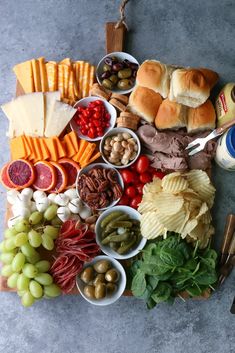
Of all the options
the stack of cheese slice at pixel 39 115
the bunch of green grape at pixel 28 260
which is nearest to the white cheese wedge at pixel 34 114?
the stack of cheese slice at pixel 39 115

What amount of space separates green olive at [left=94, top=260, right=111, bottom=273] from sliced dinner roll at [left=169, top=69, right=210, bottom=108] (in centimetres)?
64

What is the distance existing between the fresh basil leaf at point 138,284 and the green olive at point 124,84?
2.30 feet

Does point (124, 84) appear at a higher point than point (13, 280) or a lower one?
higher

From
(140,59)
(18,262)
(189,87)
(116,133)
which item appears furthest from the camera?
(140,59)

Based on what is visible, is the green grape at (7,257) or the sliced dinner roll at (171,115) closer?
the green grape at (7,257)

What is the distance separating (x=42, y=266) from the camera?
161 centimetres

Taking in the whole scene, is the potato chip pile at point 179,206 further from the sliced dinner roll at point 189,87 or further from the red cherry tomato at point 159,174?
the sliced dinner roll at point 189,87

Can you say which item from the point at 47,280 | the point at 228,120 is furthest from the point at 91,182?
the point at 228,120

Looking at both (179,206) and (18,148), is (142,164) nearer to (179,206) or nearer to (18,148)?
(179,206)

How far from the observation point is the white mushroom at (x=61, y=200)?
5.57ft

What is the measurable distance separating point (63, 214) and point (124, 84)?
0.55m

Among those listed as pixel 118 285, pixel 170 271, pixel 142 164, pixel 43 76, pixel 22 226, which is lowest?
pixel 118 285

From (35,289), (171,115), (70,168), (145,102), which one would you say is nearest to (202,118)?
(171,115)

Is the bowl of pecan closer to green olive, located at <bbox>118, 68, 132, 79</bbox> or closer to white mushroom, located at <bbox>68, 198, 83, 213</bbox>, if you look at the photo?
white mushroom, located at <bbox>68, 198, 83, 213</bbox>
